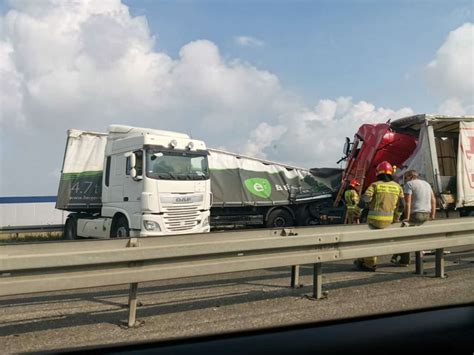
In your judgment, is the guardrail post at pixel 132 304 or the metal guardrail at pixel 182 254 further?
the guardrail post at pixel 132 304

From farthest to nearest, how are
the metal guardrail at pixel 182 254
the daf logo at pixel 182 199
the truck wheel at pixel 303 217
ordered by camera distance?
the truck wheel at pixel 303 217, the daf logo at pixel 182 199, the metal guardrail at pixel 182 254

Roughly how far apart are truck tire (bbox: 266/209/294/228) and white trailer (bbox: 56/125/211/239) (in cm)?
452

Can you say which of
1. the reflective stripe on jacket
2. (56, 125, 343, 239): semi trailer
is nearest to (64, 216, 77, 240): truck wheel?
(56, 125, 343, 239): semi trailer

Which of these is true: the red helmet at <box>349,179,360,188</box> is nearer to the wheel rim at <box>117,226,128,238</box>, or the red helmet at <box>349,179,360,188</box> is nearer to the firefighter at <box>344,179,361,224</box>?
the firefighter at <box>344,179,361,224</box>

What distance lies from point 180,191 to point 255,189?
17.4 ft

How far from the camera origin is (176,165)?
470 inches

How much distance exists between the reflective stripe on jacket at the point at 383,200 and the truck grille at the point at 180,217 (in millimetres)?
5038

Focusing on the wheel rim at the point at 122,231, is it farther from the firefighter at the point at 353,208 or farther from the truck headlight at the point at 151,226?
the firefighter at the point at 353,208

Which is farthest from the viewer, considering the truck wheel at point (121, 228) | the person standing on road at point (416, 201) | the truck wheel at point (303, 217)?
the truck wheel at point (303, 217)

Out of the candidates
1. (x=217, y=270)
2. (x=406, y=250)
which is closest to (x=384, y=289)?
(x=406, y=250)

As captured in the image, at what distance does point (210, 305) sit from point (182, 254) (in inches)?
41.7

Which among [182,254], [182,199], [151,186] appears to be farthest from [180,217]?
[182,254]

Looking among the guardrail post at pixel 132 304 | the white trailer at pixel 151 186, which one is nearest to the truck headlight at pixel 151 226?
the white trailer at pixel 151 186

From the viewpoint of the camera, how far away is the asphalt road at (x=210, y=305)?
4535 millimetres
